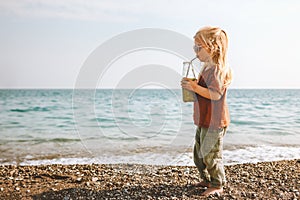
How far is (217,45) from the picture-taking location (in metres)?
3.90

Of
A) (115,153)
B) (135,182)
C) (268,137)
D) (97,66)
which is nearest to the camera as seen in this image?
(135,182)

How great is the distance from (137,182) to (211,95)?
6.04 feet

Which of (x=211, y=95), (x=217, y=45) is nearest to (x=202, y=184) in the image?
(x=211, y=95)

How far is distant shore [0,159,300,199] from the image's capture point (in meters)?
4.34

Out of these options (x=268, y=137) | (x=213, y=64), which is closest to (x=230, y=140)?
(x=268, y=137)

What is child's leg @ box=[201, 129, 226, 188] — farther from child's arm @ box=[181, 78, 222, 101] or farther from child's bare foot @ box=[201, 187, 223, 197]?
child's arm @ box=[181, 78, 222, 101]

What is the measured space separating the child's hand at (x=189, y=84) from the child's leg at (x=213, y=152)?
579 mm

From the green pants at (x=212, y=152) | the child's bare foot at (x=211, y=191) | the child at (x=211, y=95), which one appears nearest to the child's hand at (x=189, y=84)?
the child at (x=211, y=95)

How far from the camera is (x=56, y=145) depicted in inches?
366

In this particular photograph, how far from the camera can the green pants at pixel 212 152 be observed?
4043mm

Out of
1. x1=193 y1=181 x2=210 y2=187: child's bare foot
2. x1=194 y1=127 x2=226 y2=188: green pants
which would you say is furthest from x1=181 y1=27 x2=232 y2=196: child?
x1=193 y1=181 x2=210 y2=187: child's bare foot

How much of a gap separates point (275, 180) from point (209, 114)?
182 centimetres

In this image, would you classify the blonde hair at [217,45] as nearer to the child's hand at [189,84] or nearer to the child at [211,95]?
the child at [211,95]

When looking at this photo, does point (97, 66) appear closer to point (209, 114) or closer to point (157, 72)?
point (157, 72)
